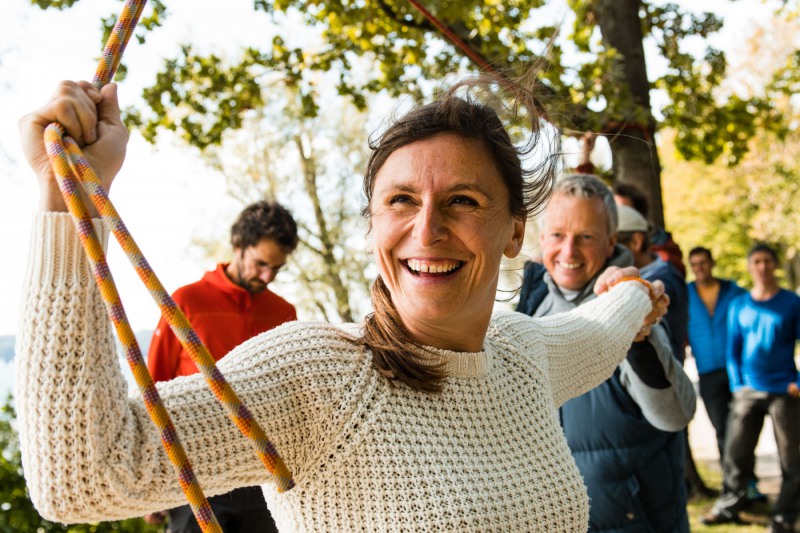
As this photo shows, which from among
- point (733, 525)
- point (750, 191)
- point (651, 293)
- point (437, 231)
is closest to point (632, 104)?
point (733, 525)

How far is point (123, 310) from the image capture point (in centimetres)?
126

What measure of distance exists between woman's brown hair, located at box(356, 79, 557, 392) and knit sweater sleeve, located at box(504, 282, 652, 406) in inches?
15.9

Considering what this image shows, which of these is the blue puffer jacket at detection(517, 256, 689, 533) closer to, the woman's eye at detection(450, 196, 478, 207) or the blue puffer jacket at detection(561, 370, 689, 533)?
the blue puffer jacket at detection(561, 370, 689, 533)

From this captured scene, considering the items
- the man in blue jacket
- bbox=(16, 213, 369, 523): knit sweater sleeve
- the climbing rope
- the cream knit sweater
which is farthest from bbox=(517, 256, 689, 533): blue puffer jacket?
the man in blue jacket

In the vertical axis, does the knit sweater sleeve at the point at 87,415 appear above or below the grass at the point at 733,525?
above

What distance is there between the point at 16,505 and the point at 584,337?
11.2 feet

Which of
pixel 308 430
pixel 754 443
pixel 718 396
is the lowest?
pixel 754 443

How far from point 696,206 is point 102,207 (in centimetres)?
2692

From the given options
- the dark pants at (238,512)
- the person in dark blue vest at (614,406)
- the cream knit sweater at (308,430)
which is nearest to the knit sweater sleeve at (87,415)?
the cream knit sweater at (308,430)

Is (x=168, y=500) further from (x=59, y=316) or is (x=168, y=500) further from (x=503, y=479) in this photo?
(x=503, y=479)

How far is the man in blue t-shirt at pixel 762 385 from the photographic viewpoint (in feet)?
19.8

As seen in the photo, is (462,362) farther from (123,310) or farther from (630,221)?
(630,221)

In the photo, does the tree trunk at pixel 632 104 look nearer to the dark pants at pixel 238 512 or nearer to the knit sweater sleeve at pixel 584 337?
the knit sweater sleeve at pixel 584 337

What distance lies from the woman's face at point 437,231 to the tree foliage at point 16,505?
319cm
